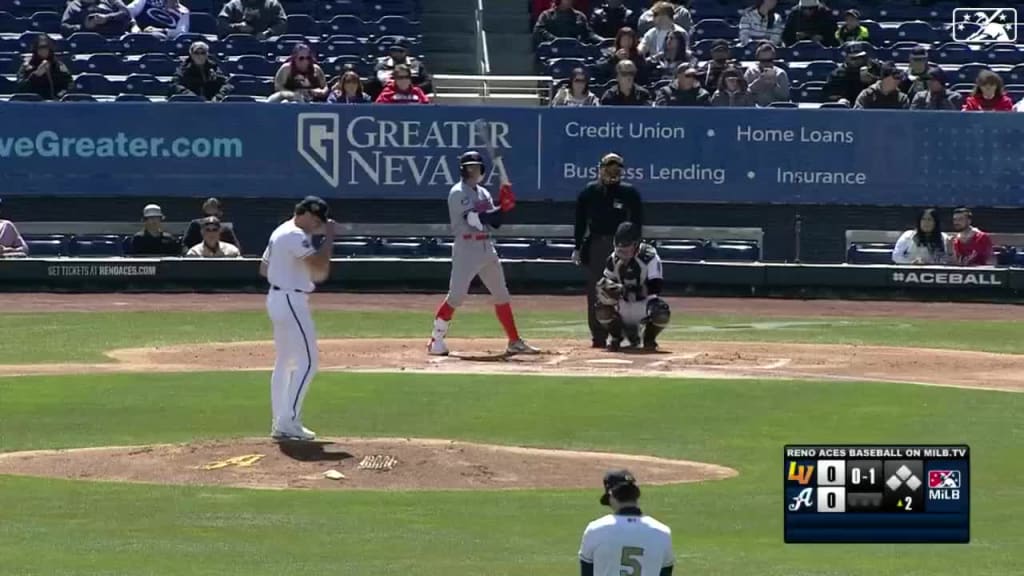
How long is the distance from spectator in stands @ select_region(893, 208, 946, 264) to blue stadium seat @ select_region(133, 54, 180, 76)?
1029cm

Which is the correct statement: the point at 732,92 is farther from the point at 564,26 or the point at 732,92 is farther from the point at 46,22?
the point at 46,22

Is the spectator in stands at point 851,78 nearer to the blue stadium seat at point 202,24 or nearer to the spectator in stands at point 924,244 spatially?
the spectator in stands at point 924,244

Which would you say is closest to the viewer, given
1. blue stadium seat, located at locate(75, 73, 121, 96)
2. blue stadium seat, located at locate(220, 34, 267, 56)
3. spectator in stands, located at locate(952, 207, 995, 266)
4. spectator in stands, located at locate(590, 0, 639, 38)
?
spectator in stands, located at locate(952, 207, 995, 266)

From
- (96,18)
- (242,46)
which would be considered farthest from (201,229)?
(96,18)

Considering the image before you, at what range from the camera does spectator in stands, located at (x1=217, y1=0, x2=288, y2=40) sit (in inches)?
1221

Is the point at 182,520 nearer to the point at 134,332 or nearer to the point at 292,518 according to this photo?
the point at 292,518

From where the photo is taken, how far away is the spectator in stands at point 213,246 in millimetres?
27391

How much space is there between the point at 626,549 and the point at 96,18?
958 inches

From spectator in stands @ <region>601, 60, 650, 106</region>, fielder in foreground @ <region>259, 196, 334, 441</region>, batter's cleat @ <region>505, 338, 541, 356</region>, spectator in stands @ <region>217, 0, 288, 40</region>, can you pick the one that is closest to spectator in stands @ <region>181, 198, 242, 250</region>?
spectator in stands @ <region>217, 0, 288, 40</region>

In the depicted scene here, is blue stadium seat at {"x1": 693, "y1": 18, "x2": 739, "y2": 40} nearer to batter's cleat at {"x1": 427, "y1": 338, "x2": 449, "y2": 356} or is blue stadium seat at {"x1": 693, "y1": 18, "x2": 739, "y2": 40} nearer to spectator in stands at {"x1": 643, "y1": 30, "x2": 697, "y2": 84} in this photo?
spectator in stands at {"x1": 643, "y1": 30, "x2": 697, "y2": 84}

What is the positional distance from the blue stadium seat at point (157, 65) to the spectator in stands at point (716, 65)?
7.32 metres

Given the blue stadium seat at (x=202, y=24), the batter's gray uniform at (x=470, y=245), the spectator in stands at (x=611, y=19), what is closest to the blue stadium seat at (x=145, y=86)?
the blue stadium seat at (x=202, y=24)

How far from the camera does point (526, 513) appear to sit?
1309 cm

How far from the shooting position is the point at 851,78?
95.3 ft
